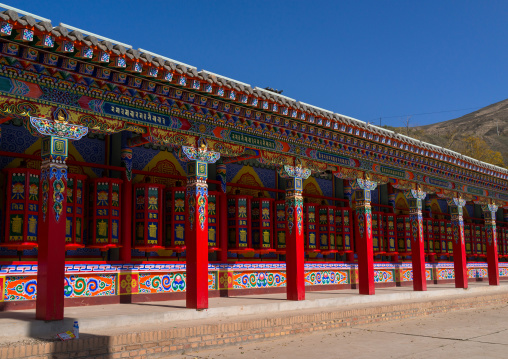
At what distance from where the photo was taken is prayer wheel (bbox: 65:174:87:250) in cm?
879

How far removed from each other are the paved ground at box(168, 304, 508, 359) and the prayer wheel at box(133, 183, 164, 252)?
Result: 296 cm

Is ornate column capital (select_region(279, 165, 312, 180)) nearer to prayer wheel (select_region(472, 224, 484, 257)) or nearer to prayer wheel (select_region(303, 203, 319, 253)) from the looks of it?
prayer wheel (select_region(303, 203, 319, 253))

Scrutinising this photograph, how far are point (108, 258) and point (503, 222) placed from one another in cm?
1638

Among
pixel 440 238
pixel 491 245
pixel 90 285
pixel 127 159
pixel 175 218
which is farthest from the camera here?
pixel 440 238

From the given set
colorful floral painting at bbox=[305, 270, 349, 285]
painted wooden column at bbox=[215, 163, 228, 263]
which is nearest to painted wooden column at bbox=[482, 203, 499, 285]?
colorful floral painting at bbox=[305, 270, 349, 285]

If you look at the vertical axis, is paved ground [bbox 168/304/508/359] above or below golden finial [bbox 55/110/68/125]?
below

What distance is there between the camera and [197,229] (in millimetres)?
8867

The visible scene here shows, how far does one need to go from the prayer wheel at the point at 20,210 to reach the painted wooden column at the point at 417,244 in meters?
9.33

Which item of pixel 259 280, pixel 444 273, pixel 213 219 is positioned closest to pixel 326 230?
pixel 259 280

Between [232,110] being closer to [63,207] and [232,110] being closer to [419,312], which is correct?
[63,207]

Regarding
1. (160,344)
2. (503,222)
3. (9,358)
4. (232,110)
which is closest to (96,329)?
(160,344)

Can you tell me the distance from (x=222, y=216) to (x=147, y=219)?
6.31 feet

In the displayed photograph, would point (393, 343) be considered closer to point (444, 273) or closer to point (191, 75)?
point (191, 75)

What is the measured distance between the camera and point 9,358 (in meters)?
5.63
